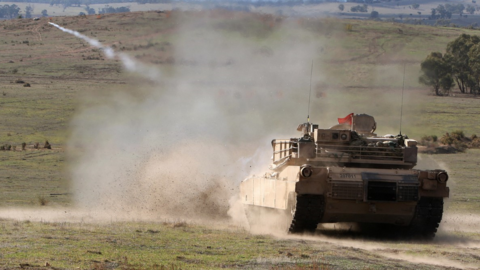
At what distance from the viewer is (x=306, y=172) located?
2002 centimetres

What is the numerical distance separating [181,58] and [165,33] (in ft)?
8.23

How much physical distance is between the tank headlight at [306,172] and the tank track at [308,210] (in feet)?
1.74

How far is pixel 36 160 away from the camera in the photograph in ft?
136

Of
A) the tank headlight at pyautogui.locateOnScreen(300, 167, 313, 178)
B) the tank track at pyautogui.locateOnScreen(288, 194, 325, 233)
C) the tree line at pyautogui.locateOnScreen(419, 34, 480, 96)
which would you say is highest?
the tree line at pyautogui.locateOnScreen(419, 34, 480, 96)

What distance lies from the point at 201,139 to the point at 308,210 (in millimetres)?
15390

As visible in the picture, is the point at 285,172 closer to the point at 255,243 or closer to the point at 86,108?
the point at 255,243

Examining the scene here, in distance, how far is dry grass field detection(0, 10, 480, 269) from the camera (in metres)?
16.7

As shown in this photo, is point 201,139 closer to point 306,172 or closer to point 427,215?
point 306,172

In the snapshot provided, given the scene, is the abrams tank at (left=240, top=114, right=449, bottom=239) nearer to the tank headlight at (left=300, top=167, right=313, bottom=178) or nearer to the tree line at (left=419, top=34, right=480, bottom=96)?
the tank headlight at (left=300, top=167, right=313, bottom=178)

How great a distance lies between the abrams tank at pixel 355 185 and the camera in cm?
1998

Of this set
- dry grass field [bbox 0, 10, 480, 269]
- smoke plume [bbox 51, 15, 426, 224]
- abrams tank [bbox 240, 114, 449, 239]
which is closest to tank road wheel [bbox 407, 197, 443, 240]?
abrams tank [bbox 240, 114, 449, 239]

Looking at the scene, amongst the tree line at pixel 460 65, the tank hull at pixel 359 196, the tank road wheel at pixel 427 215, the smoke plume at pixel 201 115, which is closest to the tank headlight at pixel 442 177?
the tank hull at pixel 359 196

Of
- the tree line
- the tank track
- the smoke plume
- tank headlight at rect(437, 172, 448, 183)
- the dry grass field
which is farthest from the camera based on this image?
the tree line

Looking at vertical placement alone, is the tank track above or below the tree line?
below
